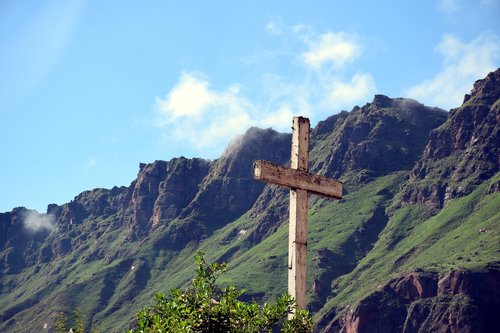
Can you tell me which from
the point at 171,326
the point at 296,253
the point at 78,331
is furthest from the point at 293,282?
the point at 78,331

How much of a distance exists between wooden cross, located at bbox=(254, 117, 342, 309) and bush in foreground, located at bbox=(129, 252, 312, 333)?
2.04 ft

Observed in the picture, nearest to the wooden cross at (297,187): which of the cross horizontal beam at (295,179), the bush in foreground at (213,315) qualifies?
the cross horizontal beam at (295,179)

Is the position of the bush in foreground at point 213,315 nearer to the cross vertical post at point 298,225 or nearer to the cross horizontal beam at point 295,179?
the cross vertical post at point 298,225

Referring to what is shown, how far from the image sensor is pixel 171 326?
1504 centimetres

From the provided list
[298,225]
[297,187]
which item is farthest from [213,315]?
[297,187]

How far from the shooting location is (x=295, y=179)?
17297 mm

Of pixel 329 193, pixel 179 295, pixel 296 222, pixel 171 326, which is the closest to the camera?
pixel 171 326

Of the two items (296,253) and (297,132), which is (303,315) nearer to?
(296,253)

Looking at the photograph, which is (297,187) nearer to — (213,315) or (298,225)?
(298,225)

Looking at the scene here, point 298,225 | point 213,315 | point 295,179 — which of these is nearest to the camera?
point 213,315

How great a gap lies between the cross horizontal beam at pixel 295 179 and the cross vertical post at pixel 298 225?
0.15 meters

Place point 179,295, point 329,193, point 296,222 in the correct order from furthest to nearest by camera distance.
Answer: point 329,193
point 296,222
point 179,295

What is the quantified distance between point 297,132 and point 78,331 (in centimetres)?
658

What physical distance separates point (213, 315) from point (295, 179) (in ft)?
11.0
